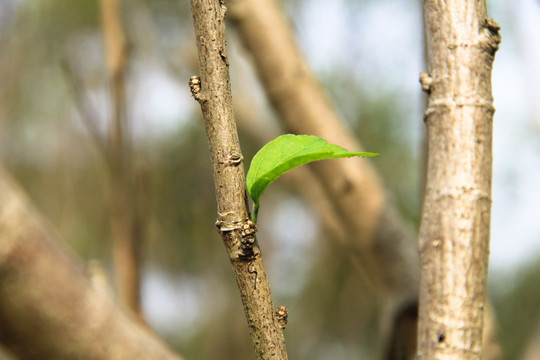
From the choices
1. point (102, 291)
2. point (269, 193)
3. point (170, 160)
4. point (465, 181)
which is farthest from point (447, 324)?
point (170, 160)

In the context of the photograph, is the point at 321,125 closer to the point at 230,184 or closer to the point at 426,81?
the point at 426,81

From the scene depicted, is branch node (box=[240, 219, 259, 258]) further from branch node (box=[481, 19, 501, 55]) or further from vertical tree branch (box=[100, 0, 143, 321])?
vertical tree branch (box=[100, 0, 143, 321])

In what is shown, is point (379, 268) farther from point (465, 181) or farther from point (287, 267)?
point (287, 267)

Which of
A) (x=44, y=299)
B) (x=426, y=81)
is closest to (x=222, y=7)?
(x=426, y=81)

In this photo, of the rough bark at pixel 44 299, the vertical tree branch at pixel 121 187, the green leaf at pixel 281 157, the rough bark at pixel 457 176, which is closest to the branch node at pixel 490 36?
the rough bark at pixel 457 176

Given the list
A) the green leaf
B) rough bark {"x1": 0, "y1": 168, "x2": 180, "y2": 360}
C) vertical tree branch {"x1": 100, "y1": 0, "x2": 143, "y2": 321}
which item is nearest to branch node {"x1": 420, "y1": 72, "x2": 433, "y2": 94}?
the green leaf

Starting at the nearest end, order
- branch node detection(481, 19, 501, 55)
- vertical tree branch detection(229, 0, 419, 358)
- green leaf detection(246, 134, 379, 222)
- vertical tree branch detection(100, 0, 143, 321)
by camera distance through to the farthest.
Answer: green leaf detection(246, 134, 379, 222) < branch node detection(481, 19, 501, 55) < vertical tree branch detection(100, 0, 143, 321) < vertical tree branch detection(229, 0, 419, 358)
